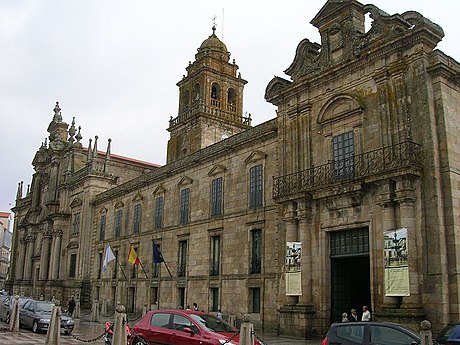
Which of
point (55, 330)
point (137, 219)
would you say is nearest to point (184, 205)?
point (137, 219)

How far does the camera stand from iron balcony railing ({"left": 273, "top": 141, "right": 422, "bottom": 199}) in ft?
55.4

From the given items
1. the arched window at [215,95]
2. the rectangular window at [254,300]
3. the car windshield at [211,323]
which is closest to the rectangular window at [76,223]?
the arched window at [215,95]

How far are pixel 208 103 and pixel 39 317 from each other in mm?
28746

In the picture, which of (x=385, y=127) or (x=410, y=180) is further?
(x=385, y=127)

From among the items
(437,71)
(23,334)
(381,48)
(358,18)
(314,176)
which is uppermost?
(358,18)

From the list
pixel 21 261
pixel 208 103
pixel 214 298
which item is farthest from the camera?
pixel 21 261

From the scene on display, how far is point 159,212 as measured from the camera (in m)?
Answer: 33.5

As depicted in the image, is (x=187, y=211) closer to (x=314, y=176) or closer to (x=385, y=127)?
(x=314, y=176)

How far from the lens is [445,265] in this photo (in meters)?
15.9

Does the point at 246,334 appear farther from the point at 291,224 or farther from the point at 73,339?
the point at 73,339

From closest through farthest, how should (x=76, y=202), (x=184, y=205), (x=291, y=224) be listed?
(x=291, y=224) < (x=184, y=205) < (x=76, y=202)

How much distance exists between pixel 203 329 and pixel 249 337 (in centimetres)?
168

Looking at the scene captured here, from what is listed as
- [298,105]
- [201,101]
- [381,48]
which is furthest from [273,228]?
[201,101]

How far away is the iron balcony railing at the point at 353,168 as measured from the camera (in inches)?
665
